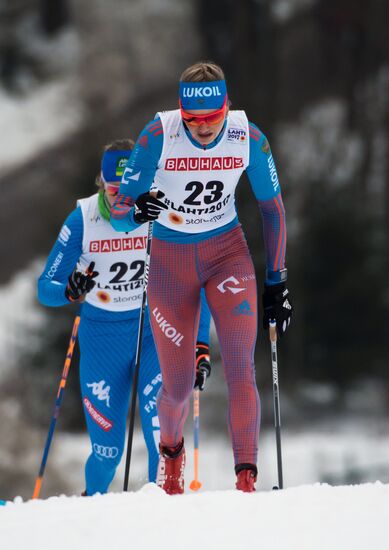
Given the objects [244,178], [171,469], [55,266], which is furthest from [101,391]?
[244,178]

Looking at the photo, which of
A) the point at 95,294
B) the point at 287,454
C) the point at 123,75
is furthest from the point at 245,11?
the point at 95,294

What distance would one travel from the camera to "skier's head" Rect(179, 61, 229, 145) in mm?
5266

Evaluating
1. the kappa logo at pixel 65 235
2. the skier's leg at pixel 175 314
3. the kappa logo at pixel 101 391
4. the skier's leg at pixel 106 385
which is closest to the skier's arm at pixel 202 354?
the skier's leg at pixel 106 385

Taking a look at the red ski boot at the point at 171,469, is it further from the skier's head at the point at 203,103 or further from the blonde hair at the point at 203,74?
the blonde hair at the point at 203,74

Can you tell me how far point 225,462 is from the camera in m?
19.8

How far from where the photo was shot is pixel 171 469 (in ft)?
19.6

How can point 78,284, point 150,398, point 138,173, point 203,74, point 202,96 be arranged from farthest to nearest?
point 150,398
point 78,284
point 138,173
point 203,74
point 202,96

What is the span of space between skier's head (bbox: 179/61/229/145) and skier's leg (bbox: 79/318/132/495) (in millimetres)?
1836

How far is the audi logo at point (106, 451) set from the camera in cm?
679

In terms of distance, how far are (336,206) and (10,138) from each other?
1424 cm

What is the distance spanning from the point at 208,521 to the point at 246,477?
3.60 feet

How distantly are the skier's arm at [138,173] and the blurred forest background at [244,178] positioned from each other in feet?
38.8

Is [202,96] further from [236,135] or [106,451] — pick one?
[106,451]

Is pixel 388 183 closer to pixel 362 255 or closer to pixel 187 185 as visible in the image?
pixel 362 255
